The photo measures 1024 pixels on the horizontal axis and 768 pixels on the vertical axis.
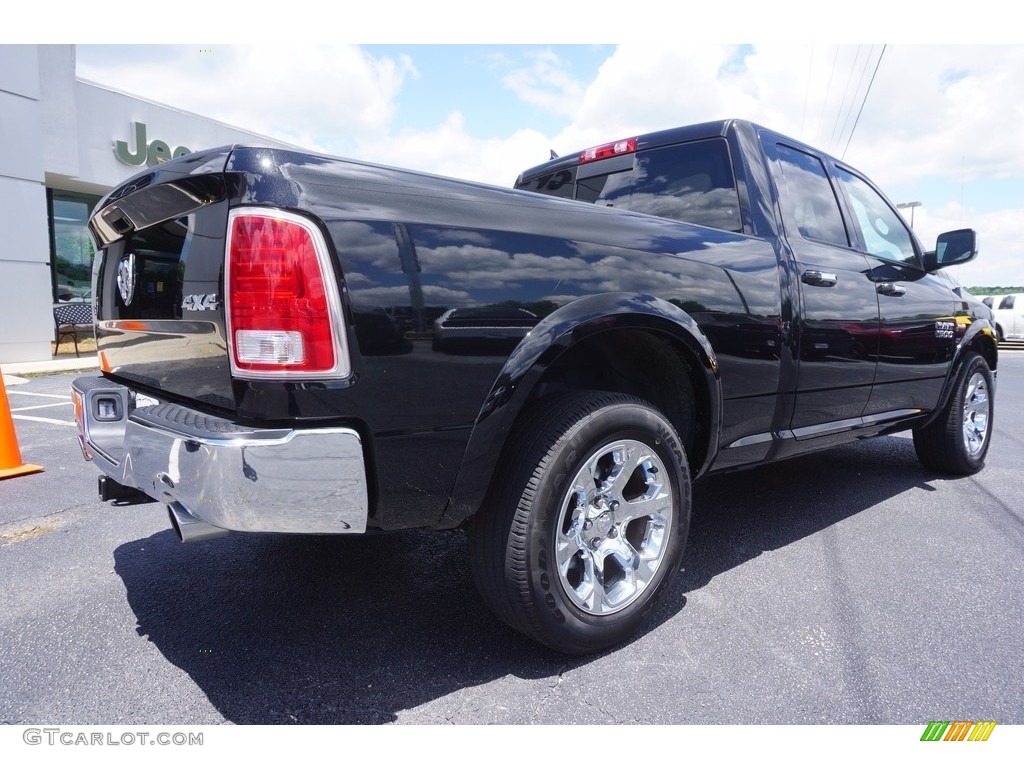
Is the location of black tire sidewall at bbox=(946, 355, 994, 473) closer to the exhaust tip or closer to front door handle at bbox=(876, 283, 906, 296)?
front door handle at bbox=(876, 283, 906, 296)

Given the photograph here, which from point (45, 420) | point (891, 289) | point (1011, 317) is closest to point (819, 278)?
point (891, 289)

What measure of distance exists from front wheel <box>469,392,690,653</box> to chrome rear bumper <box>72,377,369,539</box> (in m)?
0.48

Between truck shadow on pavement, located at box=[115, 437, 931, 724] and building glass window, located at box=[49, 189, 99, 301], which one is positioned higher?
building glass window, located at box=[49, 189, 99, 301]

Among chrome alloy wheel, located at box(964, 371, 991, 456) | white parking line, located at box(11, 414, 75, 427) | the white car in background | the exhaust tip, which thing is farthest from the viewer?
the white car in background

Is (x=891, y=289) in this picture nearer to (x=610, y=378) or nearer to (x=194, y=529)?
(x=610, y=378)

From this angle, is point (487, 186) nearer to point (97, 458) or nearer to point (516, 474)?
point (516, 474)

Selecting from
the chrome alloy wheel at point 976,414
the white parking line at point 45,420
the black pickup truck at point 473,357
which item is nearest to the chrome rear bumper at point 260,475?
the black pickup truck at point 473,357

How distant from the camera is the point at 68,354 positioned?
13.0m

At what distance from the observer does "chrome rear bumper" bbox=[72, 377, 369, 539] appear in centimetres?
165

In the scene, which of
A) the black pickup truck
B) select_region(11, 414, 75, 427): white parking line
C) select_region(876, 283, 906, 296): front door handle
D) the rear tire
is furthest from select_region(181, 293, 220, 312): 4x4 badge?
select_region(11, 414, 75, 427): white parking line

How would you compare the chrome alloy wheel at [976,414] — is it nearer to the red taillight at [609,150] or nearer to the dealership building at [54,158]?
the red taillight at [609,150]

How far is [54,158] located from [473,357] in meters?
14.5

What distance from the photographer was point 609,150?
3.62 m

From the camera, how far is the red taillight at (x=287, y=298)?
167 centimetres
